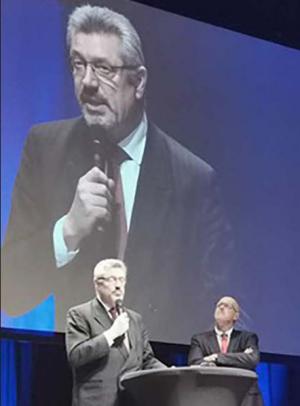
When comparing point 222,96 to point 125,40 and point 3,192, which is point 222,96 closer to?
point 125,40

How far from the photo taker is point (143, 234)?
4730mm

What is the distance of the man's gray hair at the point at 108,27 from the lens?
15.3ft

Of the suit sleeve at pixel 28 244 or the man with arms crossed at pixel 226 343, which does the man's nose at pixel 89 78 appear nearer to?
the suit sleeve at pixel 28 244

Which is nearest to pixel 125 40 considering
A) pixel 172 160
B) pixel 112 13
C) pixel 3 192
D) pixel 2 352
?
pixel 112 13

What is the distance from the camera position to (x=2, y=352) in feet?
15.2

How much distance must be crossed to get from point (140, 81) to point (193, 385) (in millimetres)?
2255

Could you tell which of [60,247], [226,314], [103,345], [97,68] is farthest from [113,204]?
[103,345]

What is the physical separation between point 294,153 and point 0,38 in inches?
77.0

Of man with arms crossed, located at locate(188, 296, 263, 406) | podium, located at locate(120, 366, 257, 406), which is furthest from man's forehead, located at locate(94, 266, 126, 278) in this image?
man with arms crossed, located at locate(188, 296, 263, 406)

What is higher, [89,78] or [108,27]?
[108,27]

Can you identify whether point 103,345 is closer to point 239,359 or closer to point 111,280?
point 111,280

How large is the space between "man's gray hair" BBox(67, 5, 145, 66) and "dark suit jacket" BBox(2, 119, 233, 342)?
0.40 meters

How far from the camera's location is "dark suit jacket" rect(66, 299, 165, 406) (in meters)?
3.41

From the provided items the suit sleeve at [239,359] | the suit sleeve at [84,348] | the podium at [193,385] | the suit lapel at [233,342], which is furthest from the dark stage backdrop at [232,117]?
the podium at [193,385]
